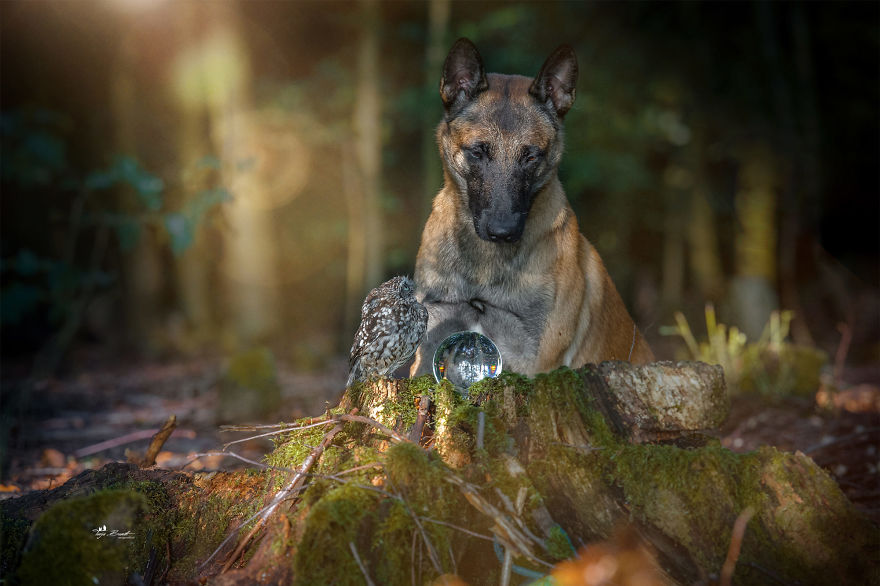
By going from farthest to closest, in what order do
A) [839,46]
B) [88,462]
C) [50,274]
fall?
[839,46] < [50,274] < [88,462]

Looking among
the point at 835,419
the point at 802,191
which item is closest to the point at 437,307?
the point at 835,419

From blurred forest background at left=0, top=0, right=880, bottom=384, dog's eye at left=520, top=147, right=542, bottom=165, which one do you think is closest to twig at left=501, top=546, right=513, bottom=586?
dog's eye at left=520, top=147, right=542, bottom=165

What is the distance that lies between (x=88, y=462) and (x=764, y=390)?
5.72 metres

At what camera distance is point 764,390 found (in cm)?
616

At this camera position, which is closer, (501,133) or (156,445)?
(156,445)

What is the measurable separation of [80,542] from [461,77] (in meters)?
3.19

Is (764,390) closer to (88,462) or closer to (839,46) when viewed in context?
(88,462)

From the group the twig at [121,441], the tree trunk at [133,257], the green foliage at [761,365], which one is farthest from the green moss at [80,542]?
the tree trunk at [133,257]

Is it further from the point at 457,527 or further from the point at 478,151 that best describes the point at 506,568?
the point at 478,151

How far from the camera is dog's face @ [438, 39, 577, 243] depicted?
146 inches

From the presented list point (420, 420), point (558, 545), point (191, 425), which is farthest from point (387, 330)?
point (191, 425)

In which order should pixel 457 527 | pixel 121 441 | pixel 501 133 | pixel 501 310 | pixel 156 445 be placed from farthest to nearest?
pixel 121 441 < pixel 501 310 < pixel 501 133 < pixel 156 445 < pixel 457 527

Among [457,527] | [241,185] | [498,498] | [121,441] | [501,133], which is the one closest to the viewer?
[457,527]

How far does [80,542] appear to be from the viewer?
2219mm
